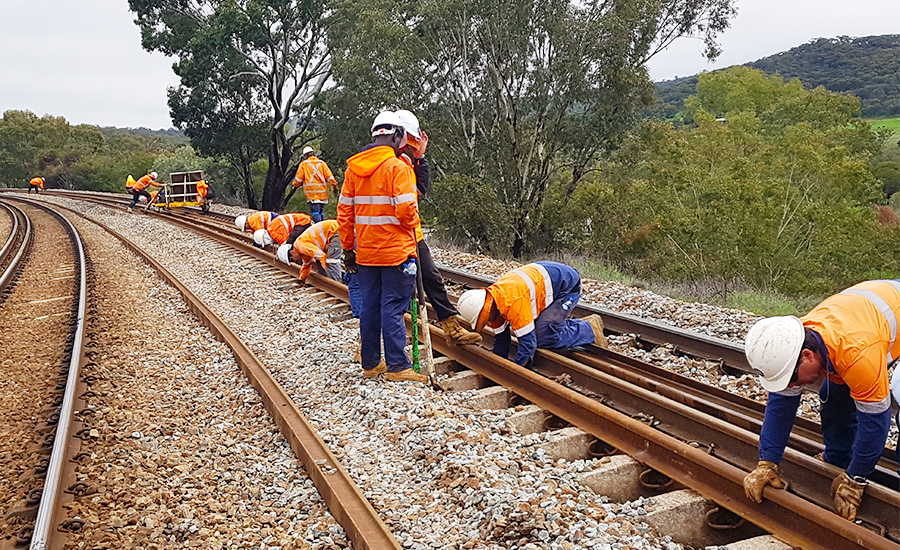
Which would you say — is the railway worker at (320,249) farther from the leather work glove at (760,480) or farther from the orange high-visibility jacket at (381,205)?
the leather work glove at (760,480)

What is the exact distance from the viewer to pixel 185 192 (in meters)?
24.2

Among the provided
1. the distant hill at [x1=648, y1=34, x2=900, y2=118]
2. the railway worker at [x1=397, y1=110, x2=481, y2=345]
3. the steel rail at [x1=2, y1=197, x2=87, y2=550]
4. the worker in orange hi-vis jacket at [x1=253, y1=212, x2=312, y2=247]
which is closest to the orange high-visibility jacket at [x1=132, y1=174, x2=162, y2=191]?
the worker in orange hi-vis jacket at [x1=253, y1=212, x2=312, y2=247]

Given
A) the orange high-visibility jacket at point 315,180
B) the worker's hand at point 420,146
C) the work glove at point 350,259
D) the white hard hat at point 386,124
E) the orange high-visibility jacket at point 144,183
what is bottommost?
the work glove at point 350,259

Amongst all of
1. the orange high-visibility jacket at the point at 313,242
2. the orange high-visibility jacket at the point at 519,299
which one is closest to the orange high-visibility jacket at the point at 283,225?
the orange high-visibility jacket at the point at 313,242

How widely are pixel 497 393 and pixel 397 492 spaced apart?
5.11 feet

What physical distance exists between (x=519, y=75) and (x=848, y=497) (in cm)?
1668

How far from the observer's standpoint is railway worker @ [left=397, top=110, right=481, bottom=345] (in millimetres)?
5676

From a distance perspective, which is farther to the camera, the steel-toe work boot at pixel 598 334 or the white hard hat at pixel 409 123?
the steel-toe work boot at pixel 598 334

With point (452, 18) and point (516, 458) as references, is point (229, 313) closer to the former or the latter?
point (516, 458)

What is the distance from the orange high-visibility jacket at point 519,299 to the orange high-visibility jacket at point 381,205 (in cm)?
74

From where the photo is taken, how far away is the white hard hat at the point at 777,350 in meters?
3.21

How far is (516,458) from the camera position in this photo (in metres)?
4.12

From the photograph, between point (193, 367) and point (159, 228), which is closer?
point (193, 367)

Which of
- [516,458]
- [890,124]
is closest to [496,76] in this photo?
[516,458]
